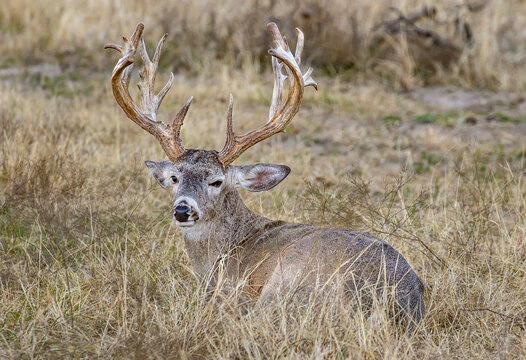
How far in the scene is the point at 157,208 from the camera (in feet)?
22.0

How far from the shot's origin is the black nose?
4836mm

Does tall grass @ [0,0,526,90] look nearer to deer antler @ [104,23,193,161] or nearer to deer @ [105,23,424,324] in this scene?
deer antler @ [104,23,193,161]

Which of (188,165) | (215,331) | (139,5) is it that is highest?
(139,5)

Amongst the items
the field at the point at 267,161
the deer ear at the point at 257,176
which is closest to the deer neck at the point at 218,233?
the deer ear at the point at 257,176

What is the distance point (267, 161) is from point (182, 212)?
339cm

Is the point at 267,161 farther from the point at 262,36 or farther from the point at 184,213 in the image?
the point at 262,36

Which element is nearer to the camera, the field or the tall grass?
the field

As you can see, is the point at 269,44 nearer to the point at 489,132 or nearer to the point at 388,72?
the point at 388,72

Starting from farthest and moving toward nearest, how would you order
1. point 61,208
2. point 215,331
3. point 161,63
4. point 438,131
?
point 161,63
point 438,131
point 61,208
point 215,331

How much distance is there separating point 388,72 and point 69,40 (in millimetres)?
4332

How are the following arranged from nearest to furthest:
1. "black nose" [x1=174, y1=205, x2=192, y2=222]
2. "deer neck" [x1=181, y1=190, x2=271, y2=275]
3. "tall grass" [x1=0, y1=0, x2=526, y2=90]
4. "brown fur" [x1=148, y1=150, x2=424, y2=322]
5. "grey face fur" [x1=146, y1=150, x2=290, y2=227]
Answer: "brown fur" [x1=148, y1=150, x2=424, y2=322]
"black nose" [x1=174, y1=205, x2=192, y2=222]
"grey face fur" [x1=146, y1=150, x2=290, y2=227]
"deer neck" [x1=181, y1=190, x2=271, y2=275]
"tall grass" [x1=0, y1=0, x2=526, y2=90]

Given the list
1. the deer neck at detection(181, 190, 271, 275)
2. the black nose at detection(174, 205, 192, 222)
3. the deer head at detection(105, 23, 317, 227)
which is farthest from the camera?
the deer neck at detection(181, 190, 271, 275)

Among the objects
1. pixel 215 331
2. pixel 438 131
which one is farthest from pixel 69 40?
pixel 215 331

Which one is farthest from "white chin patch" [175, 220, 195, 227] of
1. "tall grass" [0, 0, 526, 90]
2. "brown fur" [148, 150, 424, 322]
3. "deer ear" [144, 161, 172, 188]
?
"tall grass" [0, 0, 526, 90]
